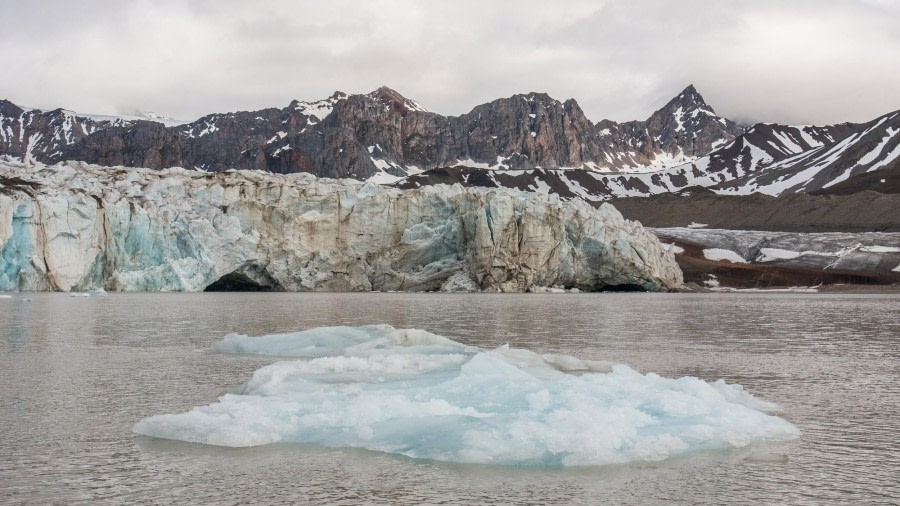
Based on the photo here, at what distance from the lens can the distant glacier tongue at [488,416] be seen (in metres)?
9.35

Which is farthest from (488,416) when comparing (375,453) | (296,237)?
(296,237)

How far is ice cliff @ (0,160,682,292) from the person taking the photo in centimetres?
6091

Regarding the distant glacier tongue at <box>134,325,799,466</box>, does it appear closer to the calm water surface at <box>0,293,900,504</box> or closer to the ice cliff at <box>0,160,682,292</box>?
the calm water surface at <box>0,293,900,504</box>

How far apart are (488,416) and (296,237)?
Answer: 61037 millimetres

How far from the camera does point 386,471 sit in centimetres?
861

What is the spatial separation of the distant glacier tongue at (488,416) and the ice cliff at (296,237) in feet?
172

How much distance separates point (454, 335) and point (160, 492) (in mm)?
18940

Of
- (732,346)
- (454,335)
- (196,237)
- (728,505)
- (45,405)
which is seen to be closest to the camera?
(728,505)

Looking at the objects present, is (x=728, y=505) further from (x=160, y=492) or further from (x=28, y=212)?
(x=28, y=212)

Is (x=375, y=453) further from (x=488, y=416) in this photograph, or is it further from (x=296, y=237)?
(x=296, y=237)

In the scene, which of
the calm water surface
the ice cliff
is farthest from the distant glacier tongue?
the ice cliff

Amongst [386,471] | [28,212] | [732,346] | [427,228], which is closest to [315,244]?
[427,228]

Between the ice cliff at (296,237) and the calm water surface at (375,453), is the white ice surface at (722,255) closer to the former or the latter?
the ice cliff at (296,237)

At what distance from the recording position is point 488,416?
10688mm
